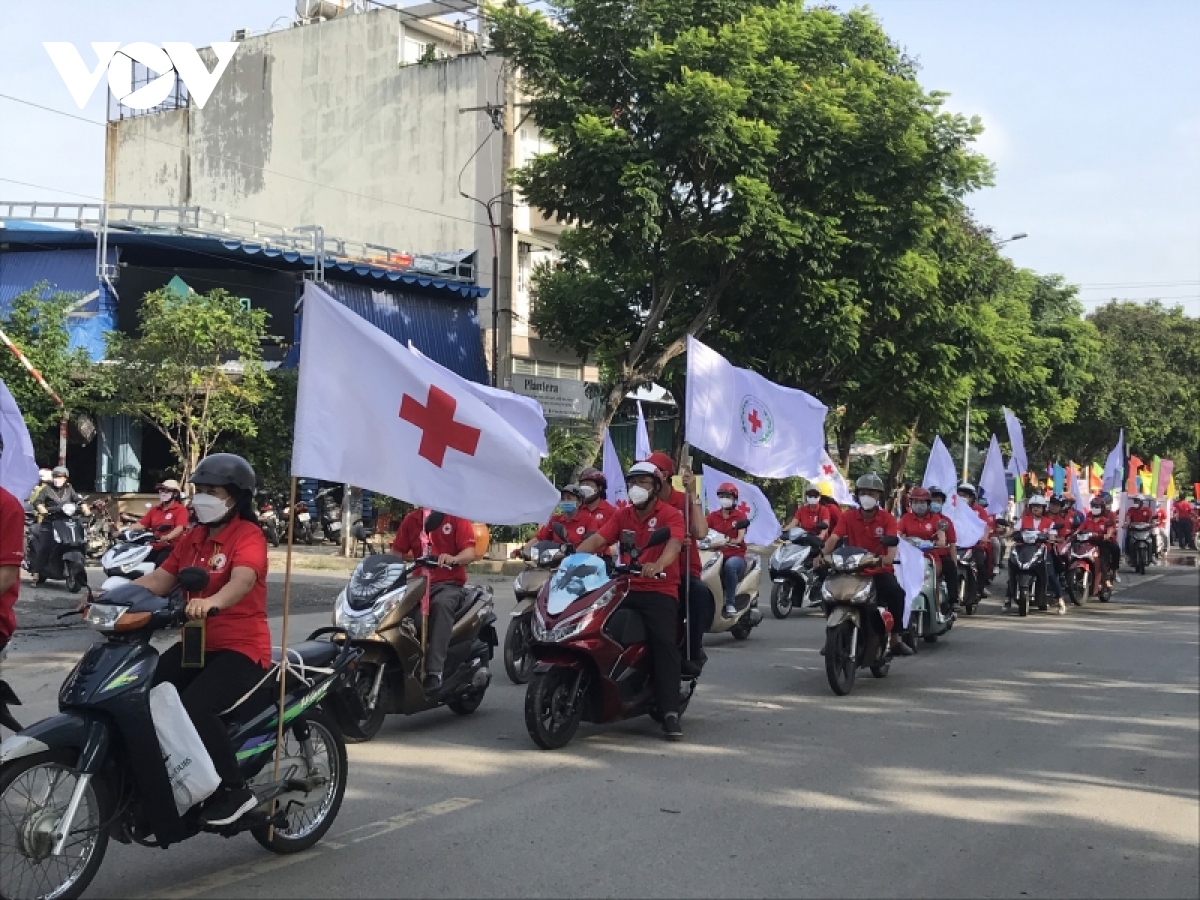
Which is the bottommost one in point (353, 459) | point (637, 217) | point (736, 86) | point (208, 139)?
point (353, 459)

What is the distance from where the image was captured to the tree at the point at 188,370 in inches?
899

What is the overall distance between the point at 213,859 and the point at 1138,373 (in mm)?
43469

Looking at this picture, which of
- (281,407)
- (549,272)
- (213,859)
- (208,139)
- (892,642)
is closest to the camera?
(213,859)

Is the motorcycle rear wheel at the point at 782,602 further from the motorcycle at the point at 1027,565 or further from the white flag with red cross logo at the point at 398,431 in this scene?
the white flag with red cross logo at the point at 398,431

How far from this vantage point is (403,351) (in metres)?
6.25

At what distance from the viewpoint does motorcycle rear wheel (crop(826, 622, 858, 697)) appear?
10055mm

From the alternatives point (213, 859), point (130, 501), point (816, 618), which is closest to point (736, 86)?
point (816, 618)

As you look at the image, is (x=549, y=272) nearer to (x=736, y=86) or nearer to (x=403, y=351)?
(x=736, y=86)

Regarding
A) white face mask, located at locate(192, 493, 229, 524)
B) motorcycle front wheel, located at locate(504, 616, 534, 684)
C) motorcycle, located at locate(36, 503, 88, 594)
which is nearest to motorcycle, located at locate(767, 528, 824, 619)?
motorcycle front wheel, located at locate(504, 616, 534, 684)

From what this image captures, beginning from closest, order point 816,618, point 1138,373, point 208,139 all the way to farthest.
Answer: point 816,618 → point 208,139 → point 1138,373

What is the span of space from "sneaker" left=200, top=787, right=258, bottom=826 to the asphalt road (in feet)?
0.88

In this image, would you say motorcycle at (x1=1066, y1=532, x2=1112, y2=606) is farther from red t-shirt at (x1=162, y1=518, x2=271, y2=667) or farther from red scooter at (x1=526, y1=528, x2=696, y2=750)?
red t-shirt at (x1=162, y1=518, x2=271, y2=667)

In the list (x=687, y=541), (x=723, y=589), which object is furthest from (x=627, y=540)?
(x=723, y=589)

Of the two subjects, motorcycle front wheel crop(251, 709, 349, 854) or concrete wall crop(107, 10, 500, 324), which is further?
concrete wall crop(107, 10, 500, 324)
